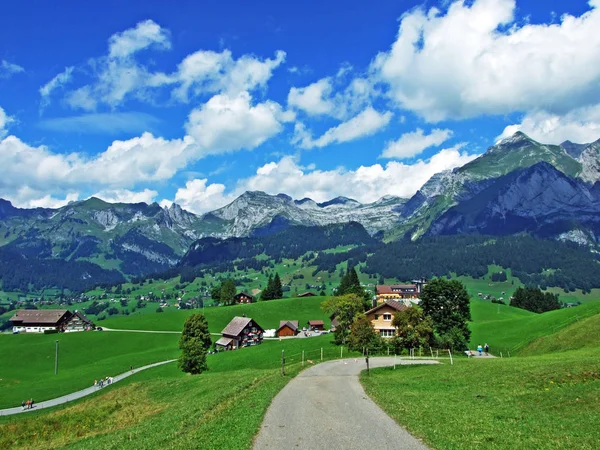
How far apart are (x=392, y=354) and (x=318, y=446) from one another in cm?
5641

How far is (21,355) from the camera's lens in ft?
433

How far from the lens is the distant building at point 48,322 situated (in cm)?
18738

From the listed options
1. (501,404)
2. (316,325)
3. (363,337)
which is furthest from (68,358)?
(501,404)

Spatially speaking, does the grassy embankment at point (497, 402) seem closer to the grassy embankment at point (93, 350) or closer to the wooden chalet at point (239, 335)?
the grassy embankment at point (93, 350)

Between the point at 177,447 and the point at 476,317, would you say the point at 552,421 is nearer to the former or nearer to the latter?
the point at 177,447

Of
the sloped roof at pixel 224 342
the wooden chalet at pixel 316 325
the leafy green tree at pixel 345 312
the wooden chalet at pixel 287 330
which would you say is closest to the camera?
the leafy green tree at pixel 345 312

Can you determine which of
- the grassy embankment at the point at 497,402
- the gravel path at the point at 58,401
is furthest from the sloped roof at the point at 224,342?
the grassy embankment at the point at 497,402

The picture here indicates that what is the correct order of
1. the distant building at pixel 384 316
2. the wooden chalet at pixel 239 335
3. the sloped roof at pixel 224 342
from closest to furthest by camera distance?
the distant building at pixel 384 316 < the sloped roof at pixel 224 342 < the wooden chalet at pixel 239 335

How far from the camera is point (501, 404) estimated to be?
95.9ft

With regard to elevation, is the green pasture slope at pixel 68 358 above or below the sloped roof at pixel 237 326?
below

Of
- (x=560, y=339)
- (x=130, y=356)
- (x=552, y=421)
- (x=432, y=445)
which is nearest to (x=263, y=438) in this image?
(x=432, y=445)

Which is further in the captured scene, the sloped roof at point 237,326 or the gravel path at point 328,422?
the sloped roof at point 237,326

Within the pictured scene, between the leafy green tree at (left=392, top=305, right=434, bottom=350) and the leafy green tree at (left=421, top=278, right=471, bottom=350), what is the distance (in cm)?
1632

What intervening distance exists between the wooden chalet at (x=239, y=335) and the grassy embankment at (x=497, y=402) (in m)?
86.3
